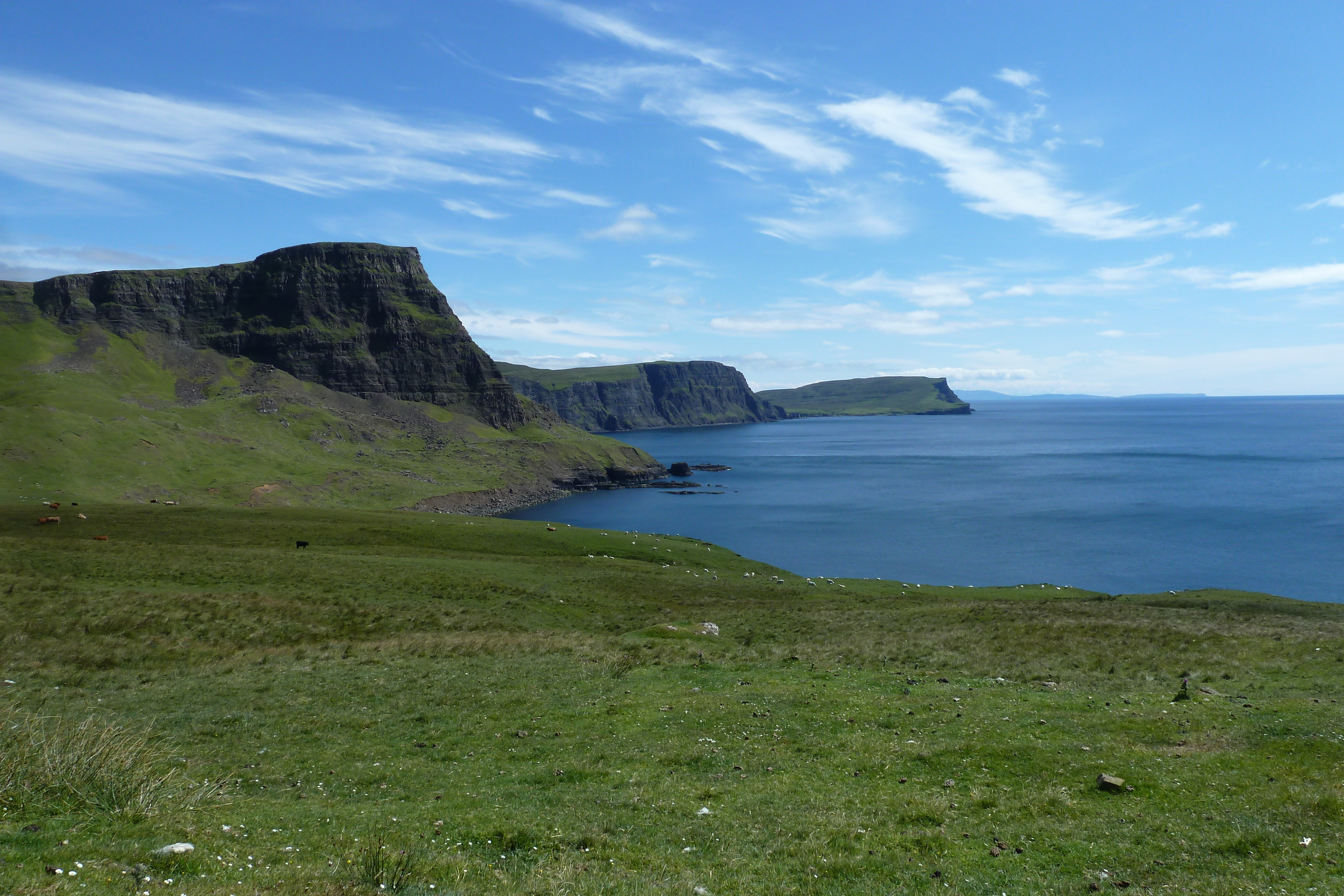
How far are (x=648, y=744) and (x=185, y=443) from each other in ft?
517

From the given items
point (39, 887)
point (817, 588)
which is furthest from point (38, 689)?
point (817, 588)

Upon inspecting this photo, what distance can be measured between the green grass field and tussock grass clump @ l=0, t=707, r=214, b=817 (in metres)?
0.10

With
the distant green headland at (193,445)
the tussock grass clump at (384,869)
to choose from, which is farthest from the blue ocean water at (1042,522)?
the tussock grass clump at (384,869)

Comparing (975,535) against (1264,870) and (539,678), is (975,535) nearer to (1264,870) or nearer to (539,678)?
(539,678)

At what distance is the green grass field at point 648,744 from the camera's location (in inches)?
447

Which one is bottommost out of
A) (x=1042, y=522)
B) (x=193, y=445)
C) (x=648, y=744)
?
(x=1042, y=522)

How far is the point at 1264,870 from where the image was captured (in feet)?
36.9

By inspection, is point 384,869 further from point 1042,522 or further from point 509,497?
point 509,497

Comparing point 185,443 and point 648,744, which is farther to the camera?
point 185,443

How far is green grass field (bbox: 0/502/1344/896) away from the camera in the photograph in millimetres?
11359

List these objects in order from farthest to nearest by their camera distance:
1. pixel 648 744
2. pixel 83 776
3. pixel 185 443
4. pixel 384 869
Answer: pixel 185 443
pixel 648 744
pixel 83 776
pixel 384 869

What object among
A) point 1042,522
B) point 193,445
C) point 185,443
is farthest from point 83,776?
point 193,445

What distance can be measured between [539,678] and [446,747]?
770 cm

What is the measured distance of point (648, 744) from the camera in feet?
62.8
